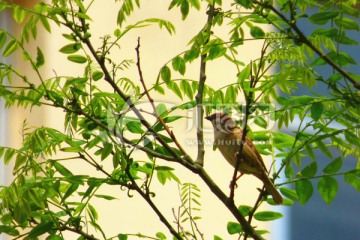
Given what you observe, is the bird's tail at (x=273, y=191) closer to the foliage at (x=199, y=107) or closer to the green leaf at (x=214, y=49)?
the foliage at (x=199, y=107)

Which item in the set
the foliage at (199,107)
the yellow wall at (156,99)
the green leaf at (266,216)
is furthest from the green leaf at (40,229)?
the yellow wall at (156,99)

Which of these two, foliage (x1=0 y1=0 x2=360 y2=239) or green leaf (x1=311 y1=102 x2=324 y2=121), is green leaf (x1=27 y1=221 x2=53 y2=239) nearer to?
foliage (x1=0 y1=0 x2=360 y2=239)

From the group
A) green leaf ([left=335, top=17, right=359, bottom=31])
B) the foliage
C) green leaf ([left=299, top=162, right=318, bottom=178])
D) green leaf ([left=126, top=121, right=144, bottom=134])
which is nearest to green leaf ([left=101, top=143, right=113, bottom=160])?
the foliage

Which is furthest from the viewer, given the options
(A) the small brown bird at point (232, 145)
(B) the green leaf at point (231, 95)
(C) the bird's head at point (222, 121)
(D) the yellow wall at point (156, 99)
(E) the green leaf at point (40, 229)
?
(D) the yellow wall at point (156, 99)

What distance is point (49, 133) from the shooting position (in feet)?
5.51

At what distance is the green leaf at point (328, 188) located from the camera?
145 centimetres

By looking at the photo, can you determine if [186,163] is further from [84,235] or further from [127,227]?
[127,227]

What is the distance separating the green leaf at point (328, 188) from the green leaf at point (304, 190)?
2 cm

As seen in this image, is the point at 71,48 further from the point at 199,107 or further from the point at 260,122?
the point at 260,122

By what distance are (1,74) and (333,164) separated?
714mm

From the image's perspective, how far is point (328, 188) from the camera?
1454 millimetres

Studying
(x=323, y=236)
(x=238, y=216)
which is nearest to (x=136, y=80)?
(x=323, y=236)

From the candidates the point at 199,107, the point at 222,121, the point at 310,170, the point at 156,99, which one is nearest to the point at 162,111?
the point at 199,107

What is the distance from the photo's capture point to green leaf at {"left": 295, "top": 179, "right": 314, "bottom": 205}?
4.81ft
